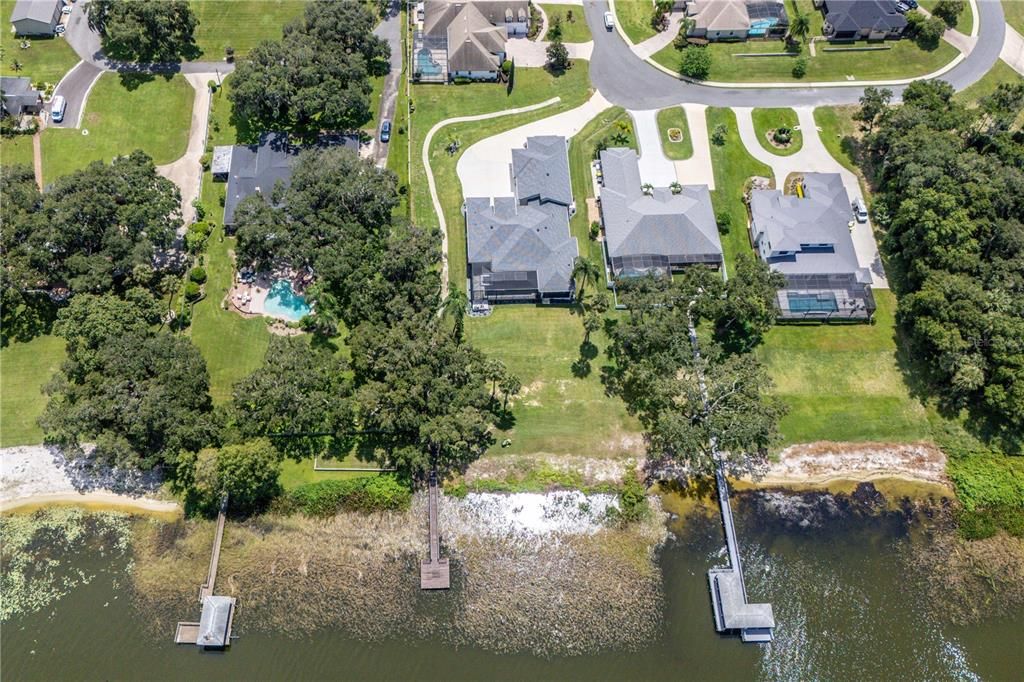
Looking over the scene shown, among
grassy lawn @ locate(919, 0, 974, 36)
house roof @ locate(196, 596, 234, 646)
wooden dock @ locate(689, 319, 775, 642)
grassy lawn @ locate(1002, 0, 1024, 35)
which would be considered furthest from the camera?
grassy lawn @ locate(1002, 0, 1024, 35)

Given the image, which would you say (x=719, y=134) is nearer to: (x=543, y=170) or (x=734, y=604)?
(x=543, y=170)

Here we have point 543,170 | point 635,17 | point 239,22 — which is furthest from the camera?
point 635,17

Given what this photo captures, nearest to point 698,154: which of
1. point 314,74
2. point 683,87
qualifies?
point 683,87

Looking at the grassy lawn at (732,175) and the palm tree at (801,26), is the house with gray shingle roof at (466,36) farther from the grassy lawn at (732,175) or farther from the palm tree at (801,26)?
the palm tree at (801,26)

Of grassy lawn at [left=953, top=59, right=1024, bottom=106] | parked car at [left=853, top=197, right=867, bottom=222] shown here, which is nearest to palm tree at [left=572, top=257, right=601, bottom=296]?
parked car at [left=853, top=197, right=867, bottom=222]

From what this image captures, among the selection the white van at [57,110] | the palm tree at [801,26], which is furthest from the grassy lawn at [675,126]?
the white van at [57,110]

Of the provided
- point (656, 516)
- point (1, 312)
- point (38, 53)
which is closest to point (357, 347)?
point (656, 516)

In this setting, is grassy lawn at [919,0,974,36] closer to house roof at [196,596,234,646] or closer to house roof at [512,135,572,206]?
house roof at [512,135,572,206]
